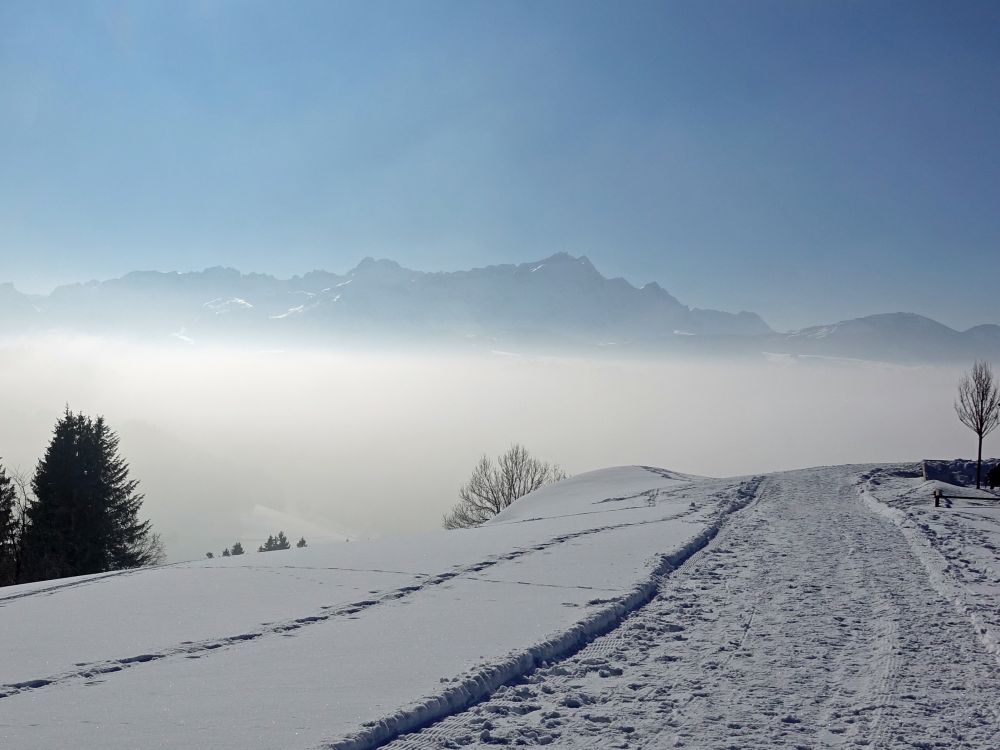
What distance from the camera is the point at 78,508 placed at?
36344 millimetres

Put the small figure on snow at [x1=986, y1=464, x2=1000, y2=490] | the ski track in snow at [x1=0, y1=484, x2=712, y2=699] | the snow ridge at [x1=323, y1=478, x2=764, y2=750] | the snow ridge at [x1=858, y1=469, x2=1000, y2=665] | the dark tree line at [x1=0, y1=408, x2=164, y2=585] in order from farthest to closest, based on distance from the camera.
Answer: the dark tree line at [x1=0, y1=408, x2=164, y2=585]
the small figure on snow at [x1=986, y1=464, x2=1000, y2=490]
the snow ridge at [x1=858, y1=469, x2=1000, y2=665]
the ski track in snow at [x1=0, y1=484, x2=712, y2=699]
the snow ridge at [x1=323, y1=478, x2=764, y2=750]

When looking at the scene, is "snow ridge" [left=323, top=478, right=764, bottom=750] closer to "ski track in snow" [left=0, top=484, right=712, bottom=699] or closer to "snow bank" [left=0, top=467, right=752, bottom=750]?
"snow bank" [left=0, top=467, right=752, bottom=750]

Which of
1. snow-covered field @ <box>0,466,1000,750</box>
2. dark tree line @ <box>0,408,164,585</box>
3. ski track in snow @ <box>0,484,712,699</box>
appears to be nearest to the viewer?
snow-covered field @ <box>0,466,1000,750</box>

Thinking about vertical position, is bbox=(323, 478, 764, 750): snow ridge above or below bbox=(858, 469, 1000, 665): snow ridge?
below

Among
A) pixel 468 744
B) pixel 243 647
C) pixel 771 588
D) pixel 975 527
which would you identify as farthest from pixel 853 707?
pixel 975 527

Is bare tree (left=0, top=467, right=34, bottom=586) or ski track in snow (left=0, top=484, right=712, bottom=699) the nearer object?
ski track in snow (left=0, top=484, right=712, bottom=699)

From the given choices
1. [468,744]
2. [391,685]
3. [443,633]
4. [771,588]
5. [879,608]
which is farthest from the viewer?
[771,588]

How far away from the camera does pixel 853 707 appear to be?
18.4ft

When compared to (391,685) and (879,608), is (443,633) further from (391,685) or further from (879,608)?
(879,608)

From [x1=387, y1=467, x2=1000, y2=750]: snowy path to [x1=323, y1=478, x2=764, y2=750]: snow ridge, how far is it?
14cm

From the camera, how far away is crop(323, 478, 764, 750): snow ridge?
5.14m

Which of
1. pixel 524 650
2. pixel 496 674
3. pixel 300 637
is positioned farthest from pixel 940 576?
pixel 300 637

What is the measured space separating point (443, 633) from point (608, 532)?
932 cm

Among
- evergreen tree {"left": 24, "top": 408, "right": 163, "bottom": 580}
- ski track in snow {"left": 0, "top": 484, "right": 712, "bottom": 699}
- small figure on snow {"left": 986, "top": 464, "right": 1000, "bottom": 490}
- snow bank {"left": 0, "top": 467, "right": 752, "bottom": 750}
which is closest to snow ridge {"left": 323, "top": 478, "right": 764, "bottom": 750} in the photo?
snow bank {"left": 0, "top": 467, "right": 752, "bottom": 750}
